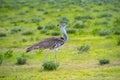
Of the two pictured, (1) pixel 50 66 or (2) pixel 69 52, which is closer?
(1) pixel 50 66

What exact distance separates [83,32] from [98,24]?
378cm

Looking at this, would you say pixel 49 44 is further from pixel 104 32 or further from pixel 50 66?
pixel 104 32

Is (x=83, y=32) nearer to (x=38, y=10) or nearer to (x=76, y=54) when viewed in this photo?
(x=76, y=54)

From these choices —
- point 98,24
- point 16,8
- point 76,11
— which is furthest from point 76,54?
point 16,8

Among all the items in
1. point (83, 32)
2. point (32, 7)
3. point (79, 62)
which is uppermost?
point (79, 62)

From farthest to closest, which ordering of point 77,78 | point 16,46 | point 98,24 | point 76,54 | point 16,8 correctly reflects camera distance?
point 16,8, point 98,24, point 16,46, point 76,54, point 77,78

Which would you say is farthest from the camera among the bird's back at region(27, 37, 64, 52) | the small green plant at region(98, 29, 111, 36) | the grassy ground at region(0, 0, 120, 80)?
the small green plant at region(98, 29, 111, 36)

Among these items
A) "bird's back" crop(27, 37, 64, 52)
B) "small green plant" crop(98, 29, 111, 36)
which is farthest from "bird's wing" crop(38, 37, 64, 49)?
"small green plant" crop(98, 29, 111, 36)

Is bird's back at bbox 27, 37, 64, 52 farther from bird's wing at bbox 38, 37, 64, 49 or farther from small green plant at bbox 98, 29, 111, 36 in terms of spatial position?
small green plant at bbox 98, 29, 111, 36

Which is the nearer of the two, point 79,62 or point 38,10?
point 79,62

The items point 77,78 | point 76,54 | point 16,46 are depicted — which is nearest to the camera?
point 77,78

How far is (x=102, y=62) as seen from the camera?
51.5 ft

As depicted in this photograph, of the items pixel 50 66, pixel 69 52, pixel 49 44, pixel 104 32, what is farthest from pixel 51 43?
pixel 104 32

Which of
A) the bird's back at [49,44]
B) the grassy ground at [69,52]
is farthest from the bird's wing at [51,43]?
the grassy ground at [69,52]
